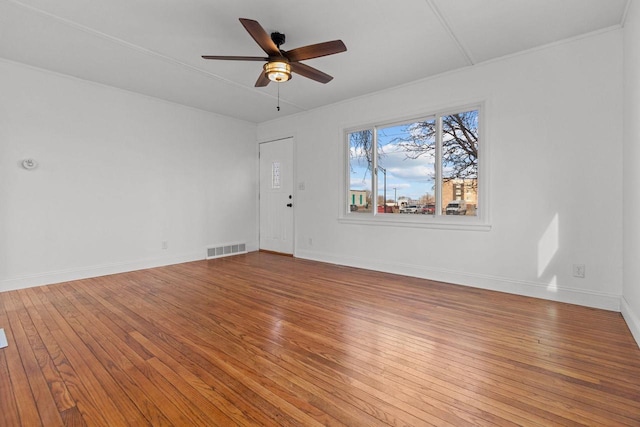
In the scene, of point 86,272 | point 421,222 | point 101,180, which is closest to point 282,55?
point 421,222

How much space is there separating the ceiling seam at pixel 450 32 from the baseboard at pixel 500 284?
2.48 meters

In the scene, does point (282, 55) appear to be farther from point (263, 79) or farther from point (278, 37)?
point (263, 79)

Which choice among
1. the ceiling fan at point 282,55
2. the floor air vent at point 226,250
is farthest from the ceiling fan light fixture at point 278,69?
the floor air vent at point 226,250

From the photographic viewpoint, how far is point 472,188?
12.0 feet

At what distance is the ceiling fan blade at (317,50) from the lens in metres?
2.42

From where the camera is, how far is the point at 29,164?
11.7 ft

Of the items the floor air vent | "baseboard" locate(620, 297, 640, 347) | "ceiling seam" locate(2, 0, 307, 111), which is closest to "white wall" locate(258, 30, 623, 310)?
"baseboard" locate(620, 297, 640, 347)

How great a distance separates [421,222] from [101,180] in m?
4.42

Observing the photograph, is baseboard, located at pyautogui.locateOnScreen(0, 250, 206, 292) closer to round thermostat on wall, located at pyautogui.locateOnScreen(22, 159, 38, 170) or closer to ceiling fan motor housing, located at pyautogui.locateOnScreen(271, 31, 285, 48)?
round thermostat on wall, located at pyautogui.locateOnScreen(22, 159, 38, 170)

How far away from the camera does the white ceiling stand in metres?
2.46

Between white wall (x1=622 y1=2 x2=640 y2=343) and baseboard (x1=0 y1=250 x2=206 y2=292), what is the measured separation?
5.39 m

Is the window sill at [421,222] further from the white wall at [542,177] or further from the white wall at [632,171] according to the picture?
the white wall at [632,171]

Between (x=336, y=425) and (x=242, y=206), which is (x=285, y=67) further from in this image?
(x=242, y=206)

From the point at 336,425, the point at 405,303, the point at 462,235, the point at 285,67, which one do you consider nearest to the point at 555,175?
the point at 462,235
